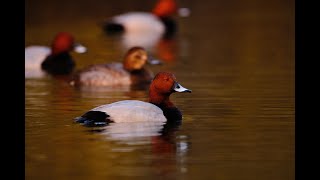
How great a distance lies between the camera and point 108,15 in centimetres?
2770

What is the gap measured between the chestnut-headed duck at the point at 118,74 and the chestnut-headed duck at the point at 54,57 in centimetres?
233

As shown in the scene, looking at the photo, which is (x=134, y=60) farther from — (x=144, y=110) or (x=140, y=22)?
(x=140, y=22)

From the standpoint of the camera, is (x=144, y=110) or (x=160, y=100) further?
(x=160, y=100)

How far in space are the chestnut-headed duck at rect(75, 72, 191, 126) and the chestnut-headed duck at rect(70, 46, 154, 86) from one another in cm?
387

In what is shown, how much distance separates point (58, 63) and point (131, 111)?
7.14 meters

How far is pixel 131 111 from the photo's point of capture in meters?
11.1

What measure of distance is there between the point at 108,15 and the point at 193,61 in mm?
9807

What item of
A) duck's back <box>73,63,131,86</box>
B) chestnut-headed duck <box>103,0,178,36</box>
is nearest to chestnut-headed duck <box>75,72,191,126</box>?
duck's back <box>73,63,131,86</box>

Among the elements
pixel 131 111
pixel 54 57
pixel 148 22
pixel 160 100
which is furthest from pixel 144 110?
pixel 148 22

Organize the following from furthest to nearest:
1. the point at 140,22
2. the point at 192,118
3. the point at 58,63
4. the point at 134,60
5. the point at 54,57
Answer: the point at 140,22
the point at 54,57
the point at 58,63
the point at 134,60
the point at 192,118

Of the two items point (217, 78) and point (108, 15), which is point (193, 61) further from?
point (108, 15)

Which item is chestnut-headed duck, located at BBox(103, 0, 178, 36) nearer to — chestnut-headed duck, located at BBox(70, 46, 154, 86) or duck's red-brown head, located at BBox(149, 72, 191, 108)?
chestnut-headed duck, located at BBox(70, 46, 154, 86)

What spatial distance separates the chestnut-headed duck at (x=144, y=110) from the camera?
11.0 m
